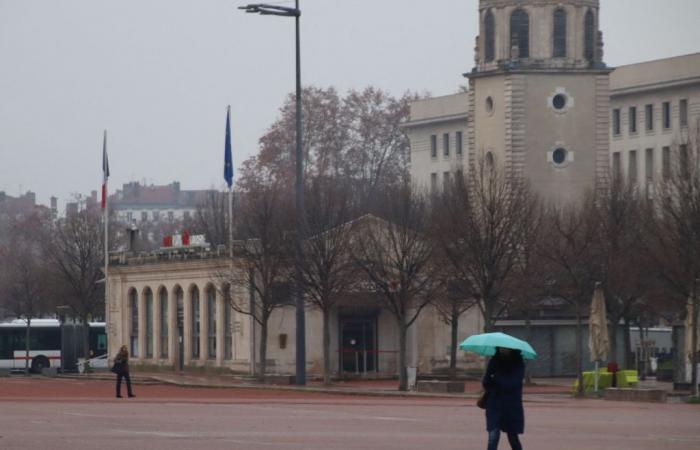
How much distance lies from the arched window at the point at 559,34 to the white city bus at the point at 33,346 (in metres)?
27.3

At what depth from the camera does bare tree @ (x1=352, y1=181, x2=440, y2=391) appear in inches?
2514

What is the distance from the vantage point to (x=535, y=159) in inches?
3863

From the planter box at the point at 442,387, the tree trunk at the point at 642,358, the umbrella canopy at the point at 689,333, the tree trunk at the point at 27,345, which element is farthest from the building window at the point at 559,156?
the planter box at the point at 442,387

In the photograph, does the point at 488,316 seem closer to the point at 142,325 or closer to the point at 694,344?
the point at 694,344

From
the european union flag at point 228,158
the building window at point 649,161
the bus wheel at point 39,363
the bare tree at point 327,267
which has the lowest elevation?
the bus wheel at point 39,363

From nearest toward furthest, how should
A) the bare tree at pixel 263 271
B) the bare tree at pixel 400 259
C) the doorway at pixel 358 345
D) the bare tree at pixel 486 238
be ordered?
1. the bare tree at pixel 486 238
2. the bare tree at pixel 400 259
3. the bare tree at pixel 263 271
4. the doorway at pixel 358 345

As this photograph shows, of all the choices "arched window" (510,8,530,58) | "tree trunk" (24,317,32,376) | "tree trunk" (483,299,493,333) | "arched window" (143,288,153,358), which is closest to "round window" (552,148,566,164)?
"arched window" (510,8,530,58)

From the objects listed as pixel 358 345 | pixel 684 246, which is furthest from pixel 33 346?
pixel 684 246

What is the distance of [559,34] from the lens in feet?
308

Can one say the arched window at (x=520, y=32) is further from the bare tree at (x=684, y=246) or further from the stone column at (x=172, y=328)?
the bare tree at (x=684, y=246)

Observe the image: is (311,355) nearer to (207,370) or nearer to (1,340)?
(207,370)

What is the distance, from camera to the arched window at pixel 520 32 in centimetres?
9369

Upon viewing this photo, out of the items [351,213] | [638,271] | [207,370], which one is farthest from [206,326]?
[638,271]

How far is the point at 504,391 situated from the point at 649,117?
9788 centimetres
